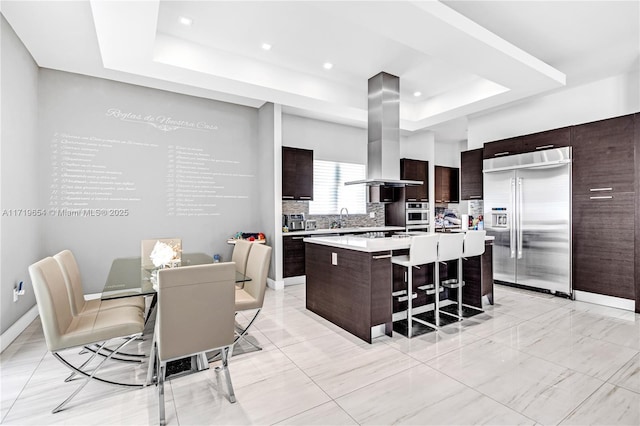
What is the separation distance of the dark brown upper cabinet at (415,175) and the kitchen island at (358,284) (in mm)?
3582

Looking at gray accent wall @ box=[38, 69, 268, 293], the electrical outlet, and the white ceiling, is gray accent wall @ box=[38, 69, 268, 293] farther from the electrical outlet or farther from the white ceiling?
the electrical outlet

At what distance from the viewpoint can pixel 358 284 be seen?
3.11 m

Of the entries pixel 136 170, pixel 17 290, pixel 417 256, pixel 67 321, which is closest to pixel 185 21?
pixel 136 170

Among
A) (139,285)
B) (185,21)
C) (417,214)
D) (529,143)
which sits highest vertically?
(185,21)

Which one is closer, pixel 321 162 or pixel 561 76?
pixel 561 76

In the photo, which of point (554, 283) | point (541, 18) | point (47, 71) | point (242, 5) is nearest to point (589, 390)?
point (554, 283)

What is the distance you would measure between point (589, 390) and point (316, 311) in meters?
2.49

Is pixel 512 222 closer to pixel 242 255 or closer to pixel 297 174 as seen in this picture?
pixel 297 174

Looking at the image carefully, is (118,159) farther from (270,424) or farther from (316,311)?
(270,424)

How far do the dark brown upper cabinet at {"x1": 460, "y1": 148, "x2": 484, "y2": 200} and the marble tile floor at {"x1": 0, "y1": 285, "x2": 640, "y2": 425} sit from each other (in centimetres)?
279

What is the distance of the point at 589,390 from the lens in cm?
217

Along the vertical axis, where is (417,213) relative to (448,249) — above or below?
above

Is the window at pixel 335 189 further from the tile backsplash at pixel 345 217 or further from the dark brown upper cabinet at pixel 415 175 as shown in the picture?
the dark brown upper cabinet at pixel 415 175

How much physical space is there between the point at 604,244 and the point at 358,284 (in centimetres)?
340
